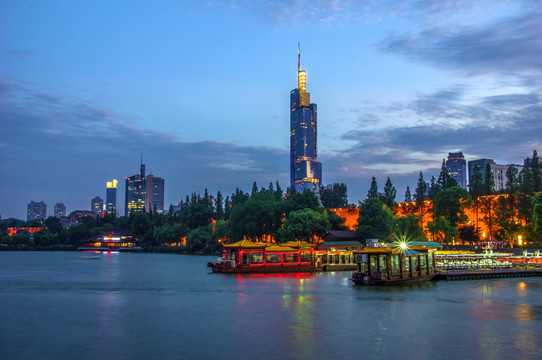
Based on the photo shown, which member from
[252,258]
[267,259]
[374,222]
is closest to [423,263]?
[267,259]

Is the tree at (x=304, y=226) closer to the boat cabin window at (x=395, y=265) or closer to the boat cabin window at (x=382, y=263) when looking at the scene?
the boat cabin window at (x=395, y=265)

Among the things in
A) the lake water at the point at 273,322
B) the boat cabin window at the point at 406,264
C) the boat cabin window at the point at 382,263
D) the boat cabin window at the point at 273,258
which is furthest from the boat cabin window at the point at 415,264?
the boat cabin window at the point at 273,258

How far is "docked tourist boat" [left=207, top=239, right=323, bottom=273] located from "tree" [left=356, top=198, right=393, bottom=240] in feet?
91.9

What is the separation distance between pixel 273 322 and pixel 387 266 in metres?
21.8

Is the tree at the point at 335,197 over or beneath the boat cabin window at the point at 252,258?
over

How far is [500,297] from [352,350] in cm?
2417

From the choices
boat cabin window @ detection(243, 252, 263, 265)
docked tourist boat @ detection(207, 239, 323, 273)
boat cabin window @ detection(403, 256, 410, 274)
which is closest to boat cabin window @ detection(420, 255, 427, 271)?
boat cabin window @ detection(403, 256, 410, 274)

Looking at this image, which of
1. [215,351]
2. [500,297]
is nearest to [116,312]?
[215,351]

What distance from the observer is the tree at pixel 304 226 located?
10038cm

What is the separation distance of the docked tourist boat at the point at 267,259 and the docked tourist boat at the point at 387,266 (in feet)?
63.0

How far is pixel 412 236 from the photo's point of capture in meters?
104

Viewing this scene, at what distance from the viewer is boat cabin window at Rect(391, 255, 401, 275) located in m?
51.2

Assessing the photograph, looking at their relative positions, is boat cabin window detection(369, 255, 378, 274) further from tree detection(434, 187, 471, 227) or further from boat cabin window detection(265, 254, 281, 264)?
tree detection(434, 187, 471, 227)

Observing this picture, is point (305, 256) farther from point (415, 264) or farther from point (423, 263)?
point (415, 264)
